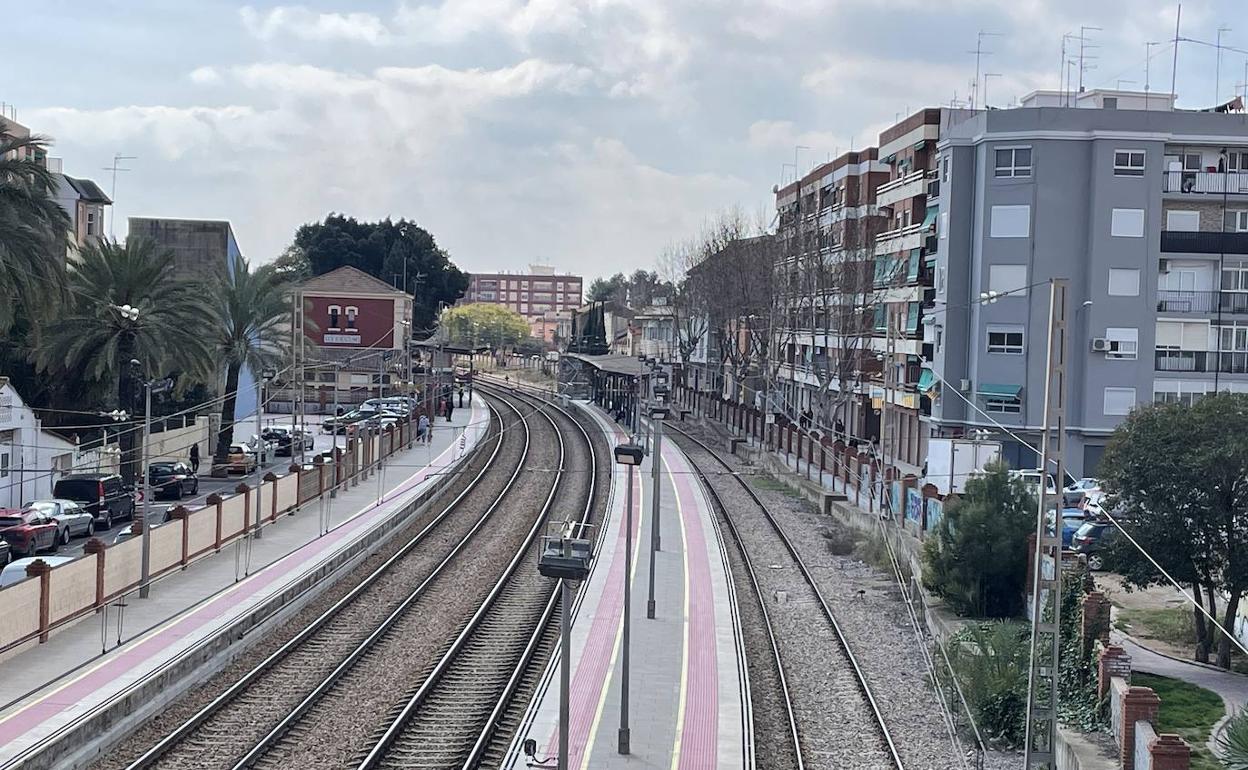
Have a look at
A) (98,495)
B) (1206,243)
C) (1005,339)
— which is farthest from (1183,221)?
(98,495)

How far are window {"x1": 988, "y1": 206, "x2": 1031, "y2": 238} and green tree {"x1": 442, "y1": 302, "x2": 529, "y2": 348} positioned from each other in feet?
402

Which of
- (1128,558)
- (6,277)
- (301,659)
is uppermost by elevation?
→ (6,277)

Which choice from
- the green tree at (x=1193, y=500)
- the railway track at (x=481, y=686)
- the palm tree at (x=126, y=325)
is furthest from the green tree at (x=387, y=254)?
the green tree at (x=1193, y=500)

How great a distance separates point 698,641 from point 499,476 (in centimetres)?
2769

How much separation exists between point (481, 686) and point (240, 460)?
3224cm

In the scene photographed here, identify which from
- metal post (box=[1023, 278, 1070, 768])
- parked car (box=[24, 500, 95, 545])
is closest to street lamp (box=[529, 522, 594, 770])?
metal post (box=[1023, 278, 1070, 768])

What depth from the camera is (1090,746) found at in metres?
17.4

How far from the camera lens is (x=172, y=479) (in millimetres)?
41906

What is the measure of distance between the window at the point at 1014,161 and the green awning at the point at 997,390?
7.96 m

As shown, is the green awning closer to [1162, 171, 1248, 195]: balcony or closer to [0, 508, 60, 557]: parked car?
[1162, 171, 1248, 195]: balcony

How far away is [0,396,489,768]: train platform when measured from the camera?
17203 millimetres

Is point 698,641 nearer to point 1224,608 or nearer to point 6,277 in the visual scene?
point 1224,608

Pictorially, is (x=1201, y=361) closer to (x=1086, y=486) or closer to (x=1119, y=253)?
(x=1119, y=253)

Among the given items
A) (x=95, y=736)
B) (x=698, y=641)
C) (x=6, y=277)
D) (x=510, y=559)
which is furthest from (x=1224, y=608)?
(x=6, y=277)
